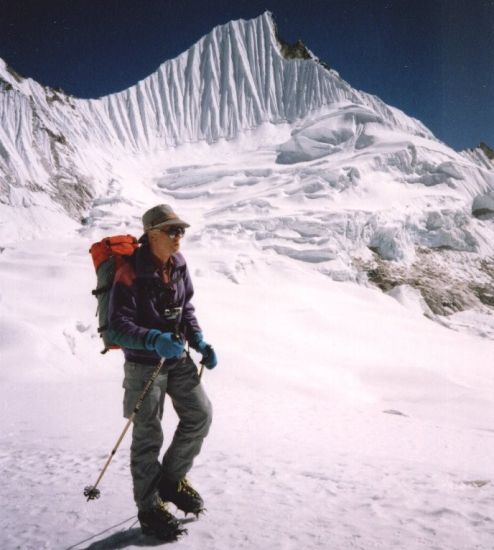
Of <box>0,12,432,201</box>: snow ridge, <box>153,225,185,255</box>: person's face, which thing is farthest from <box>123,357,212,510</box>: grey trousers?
<box>0,12,432,201</box>: snow ridge

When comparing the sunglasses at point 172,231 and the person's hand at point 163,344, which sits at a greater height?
the sunglasses at point 172,231

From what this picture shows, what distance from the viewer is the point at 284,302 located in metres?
21.7

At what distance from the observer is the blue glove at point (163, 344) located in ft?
9.36

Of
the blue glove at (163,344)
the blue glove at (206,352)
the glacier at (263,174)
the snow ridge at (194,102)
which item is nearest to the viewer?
the blue glove at (163,344)

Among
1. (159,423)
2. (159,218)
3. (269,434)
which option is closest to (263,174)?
(269,434)

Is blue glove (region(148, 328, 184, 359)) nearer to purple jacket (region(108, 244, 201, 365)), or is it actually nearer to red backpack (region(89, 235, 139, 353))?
purple jacket (region(108, 244, 201, 365))

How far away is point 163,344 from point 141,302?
0.40 meters

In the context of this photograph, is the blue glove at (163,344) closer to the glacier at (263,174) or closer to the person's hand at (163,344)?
the person's hand at (163,344)

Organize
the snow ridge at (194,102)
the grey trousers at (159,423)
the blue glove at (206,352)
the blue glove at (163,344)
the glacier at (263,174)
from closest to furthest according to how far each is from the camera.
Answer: the blue glove at (163,344) < the grey trousers at (159,423) < the blue glove at (206,352) < the glacier at (263,174) < the snow ridge at (194,102)

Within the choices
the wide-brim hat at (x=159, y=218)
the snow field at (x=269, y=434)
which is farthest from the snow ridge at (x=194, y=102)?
the wide-brim hat at (x=159, y=218)

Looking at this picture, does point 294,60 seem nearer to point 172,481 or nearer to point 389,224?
point 389,224

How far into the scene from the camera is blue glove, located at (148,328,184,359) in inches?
112

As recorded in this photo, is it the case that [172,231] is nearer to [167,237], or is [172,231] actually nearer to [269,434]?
[167,237]

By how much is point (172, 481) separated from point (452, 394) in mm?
11305
